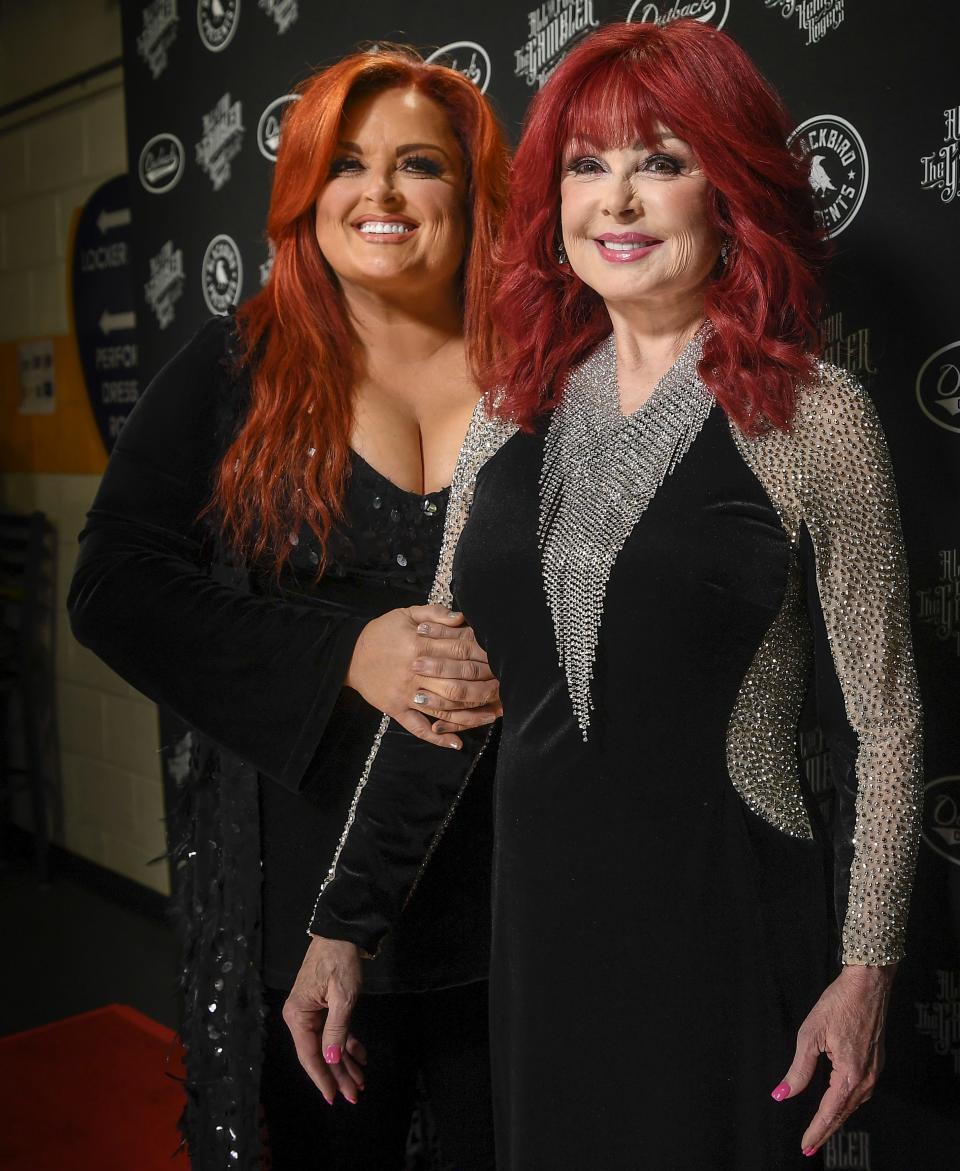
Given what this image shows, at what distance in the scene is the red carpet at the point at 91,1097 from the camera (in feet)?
7.79

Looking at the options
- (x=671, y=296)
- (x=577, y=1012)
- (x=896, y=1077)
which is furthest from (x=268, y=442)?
(x=896, y=1077)

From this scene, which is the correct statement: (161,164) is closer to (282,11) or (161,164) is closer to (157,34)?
(157,34)

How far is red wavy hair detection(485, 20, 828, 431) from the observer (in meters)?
1.12

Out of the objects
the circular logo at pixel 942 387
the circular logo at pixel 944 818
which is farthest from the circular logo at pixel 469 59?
the circular logo at pixel 944 818

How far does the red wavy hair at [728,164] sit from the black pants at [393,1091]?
86 cm

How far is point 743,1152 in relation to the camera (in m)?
1.19

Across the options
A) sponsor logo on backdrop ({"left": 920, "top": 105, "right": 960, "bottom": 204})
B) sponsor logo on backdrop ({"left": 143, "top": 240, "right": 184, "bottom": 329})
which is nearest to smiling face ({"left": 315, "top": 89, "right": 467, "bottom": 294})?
sponsor logo on backdrop ({"left": 920, "top": 105, "right": 960, "bottom": 204})

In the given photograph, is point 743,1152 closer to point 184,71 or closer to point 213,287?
point 213,287

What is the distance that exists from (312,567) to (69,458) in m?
2.77

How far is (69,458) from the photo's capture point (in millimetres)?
4023

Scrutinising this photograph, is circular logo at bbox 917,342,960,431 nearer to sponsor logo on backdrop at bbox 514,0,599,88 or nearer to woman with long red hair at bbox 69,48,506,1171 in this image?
woman with long red hair at bbox 69,48,506,1171

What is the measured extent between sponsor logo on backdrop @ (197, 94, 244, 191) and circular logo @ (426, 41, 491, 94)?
0.56 m

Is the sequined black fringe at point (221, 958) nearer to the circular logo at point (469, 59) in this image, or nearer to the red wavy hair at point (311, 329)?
the red wavy hair at point (311, 329)

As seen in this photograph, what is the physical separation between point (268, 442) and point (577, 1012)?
2.45 feet
